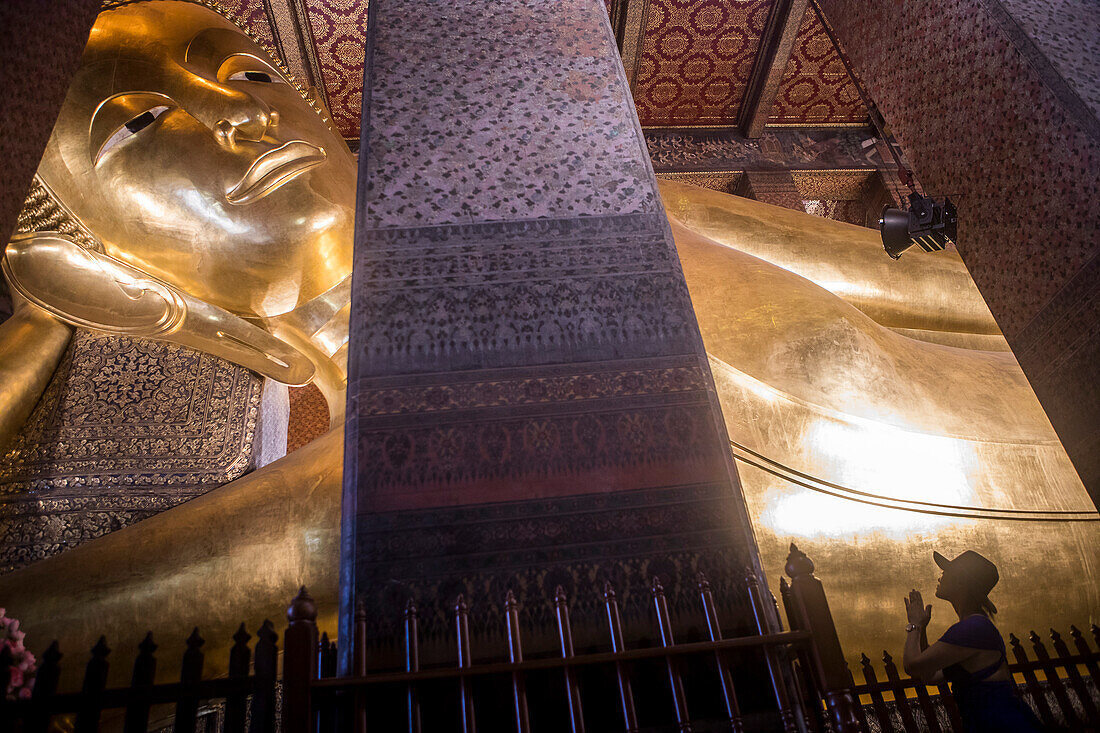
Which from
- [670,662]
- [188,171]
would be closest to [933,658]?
[670,662]

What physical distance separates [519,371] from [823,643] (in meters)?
0.72

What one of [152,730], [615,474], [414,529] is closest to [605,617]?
[615,474]

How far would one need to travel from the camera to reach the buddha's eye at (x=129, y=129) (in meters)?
2.71

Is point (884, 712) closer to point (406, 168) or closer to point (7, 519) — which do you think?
point (406, 168)

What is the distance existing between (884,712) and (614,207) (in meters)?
1.20

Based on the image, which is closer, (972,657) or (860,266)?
(972,657)

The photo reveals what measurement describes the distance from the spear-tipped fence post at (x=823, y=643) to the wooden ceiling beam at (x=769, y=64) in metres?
5.10

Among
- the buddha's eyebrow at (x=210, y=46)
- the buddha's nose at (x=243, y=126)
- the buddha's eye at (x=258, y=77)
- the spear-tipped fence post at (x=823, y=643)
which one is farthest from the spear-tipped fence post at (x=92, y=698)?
the buddha's eye at (x=258, y=77)

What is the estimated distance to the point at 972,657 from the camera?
1.35 m

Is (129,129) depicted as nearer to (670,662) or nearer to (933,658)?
(670,662)

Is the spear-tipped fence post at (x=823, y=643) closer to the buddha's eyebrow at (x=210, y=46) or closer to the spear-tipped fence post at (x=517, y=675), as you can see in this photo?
the spear-tipped fence post at (x=517, y=675)

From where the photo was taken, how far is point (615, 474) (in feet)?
4.40

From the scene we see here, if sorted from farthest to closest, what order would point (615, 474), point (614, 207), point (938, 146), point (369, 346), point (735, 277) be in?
point (735, 277)
point (938, 146)
point (614, 207)
point (369, 346)
point (615, 474)

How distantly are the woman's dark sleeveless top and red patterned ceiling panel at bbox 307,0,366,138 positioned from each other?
4.53m
